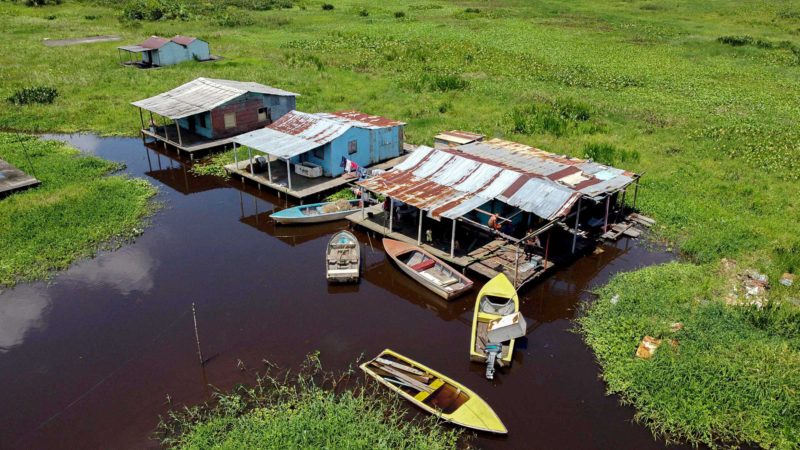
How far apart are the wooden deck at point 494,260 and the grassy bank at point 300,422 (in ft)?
27.1

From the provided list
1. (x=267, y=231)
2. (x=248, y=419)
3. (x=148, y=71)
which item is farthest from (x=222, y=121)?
(x=248, y=419)

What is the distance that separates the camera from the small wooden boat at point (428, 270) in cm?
2184

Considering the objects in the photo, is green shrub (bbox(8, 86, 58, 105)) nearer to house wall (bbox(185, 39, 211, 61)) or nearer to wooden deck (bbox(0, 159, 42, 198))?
house wall (bbox(185, 39, 211, 61))

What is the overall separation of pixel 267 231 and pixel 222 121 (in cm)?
1443

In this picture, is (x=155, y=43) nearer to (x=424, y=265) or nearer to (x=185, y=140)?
(x=185, y=140)

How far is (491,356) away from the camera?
17812 millimetres

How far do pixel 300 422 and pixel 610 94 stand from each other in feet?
143

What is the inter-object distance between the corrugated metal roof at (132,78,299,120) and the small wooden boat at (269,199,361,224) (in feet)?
42.1

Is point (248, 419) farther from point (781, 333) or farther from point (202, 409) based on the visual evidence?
point (781, 333)

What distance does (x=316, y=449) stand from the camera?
13.9 metres

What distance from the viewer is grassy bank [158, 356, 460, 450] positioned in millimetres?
14461

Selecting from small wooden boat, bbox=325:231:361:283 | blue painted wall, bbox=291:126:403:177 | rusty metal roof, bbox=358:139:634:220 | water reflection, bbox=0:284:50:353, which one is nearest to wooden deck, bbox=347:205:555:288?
rusty metal roof, bbox=358:139:634:220

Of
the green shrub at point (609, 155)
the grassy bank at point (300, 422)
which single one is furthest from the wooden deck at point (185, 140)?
the green shrub at point (609, 155)

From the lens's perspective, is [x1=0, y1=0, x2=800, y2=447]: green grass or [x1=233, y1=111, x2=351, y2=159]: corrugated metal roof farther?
[x1=233, y1=111, x2=351, y2=159]: corrugated metal roof
